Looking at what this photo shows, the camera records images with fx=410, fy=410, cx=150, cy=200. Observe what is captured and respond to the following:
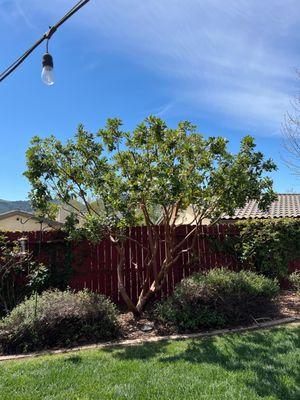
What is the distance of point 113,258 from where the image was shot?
958 cm

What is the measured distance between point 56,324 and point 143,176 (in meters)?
2.74

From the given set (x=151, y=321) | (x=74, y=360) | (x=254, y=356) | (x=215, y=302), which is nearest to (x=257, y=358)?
(x=254, y=356)

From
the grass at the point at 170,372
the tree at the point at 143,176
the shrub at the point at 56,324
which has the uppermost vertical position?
the tree at the point at 143,176

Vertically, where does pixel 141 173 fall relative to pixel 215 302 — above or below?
above

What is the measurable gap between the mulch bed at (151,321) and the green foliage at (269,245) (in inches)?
46.6

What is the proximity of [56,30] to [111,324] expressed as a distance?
4515 millimetres

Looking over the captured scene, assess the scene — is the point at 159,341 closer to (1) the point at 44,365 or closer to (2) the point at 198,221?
(1) the point at 44,365

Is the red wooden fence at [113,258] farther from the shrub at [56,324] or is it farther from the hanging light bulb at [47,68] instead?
the hanging light bulb at [47,68]

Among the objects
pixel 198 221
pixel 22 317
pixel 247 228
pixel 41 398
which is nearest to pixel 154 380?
pixel 41 398

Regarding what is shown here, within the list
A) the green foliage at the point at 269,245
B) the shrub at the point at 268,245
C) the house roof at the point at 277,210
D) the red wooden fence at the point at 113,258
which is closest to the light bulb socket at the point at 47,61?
the red wooden fence at the point at 113,258

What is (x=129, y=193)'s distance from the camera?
7.14 meters

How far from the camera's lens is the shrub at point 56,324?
622cm

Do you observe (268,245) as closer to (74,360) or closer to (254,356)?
(254,356)

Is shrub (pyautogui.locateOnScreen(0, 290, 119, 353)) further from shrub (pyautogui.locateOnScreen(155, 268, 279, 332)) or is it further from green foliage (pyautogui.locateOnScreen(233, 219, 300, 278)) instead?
green foliage (pyautogui.locateOnScreen(233, 219, 300, 278))
